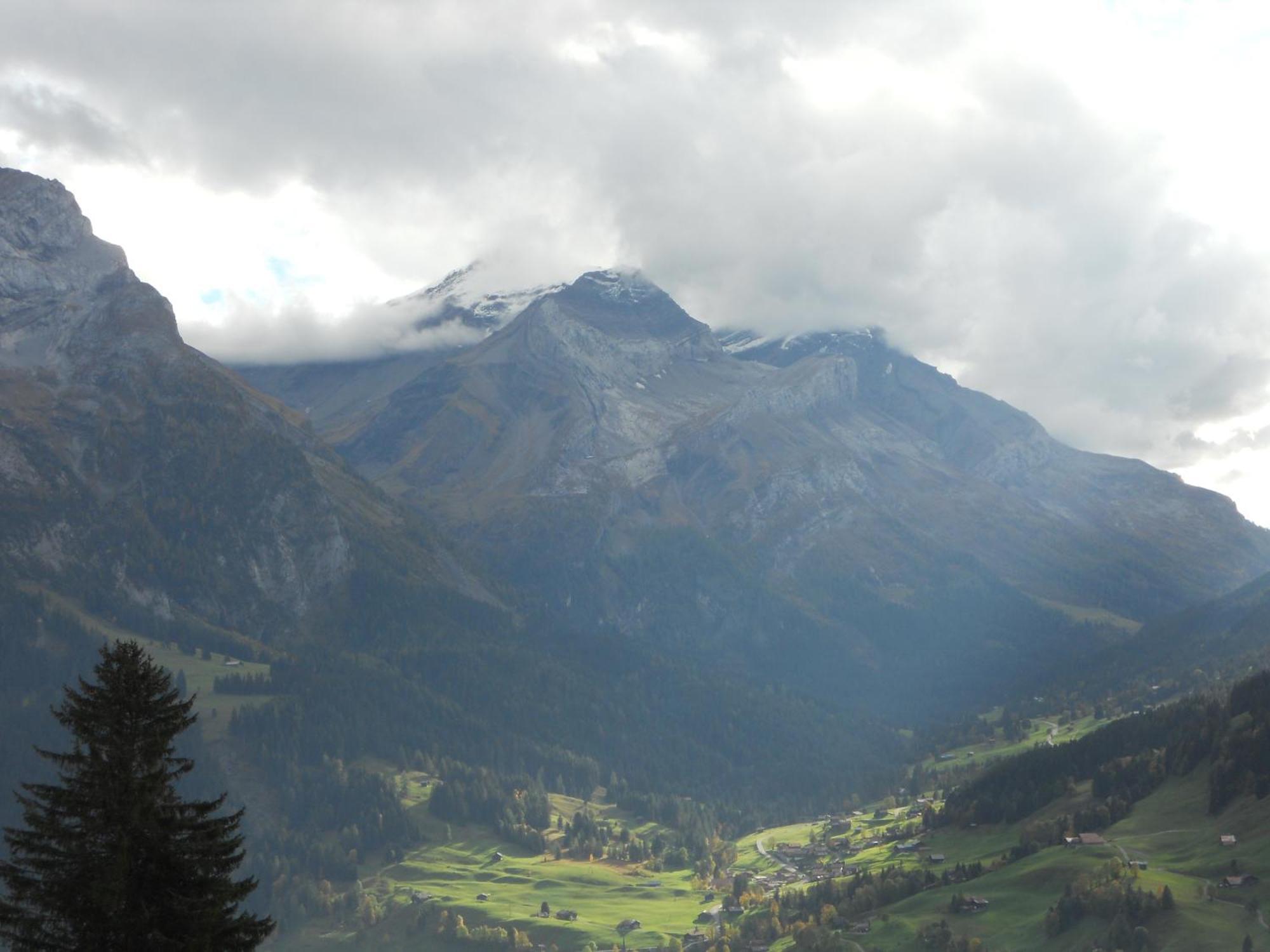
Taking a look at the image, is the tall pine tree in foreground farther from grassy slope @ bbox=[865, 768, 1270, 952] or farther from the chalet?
the chalet

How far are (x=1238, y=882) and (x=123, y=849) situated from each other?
17352cm

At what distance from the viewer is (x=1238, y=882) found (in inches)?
6959

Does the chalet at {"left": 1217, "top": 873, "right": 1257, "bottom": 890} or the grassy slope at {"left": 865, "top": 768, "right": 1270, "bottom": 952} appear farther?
the chalet at {"left": 1217, "top": 873, "right": 1257, "bottom": 890}

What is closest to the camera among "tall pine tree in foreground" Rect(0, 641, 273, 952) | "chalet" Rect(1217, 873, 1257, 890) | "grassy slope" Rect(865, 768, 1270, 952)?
"tall pine tree in foreground" Rect(0, 641, 273, 952)

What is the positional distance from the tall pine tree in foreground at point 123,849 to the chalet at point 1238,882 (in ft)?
549

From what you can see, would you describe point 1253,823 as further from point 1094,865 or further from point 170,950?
point 170,950

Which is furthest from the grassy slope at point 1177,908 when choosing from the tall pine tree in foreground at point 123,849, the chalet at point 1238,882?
the tall pine tree in foreground at point 123,849

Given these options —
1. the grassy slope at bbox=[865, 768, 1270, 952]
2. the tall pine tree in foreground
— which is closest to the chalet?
the grassy slope at bbox=[865, 768, 1270, 952]

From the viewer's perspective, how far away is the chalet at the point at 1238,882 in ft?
577

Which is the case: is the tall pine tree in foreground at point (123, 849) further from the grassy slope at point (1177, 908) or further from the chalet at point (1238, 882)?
the chalet at point (1238, 882)

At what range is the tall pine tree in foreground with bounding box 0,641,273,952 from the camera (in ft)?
143

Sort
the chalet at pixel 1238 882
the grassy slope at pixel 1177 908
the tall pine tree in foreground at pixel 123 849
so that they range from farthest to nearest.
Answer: the chalet at pixel 1238 882 < the grassy slope at pixel 1177 908 < the tall pine tree in foreground at pixel 123 849

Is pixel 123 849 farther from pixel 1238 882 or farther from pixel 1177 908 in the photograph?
pixel 1238 882

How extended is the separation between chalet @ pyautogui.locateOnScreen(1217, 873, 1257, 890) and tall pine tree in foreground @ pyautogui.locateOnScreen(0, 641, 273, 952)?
167 meters
